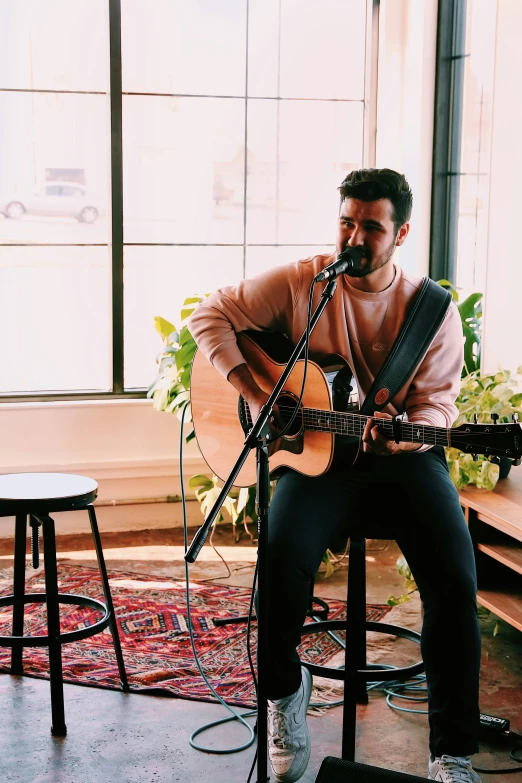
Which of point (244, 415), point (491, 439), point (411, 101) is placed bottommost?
point (244, 415)

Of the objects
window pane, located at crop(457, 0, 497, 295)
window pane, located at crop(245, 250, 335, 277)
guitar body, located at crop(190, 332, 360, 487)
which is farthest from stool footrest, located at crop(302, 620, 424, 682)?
window pane, located at crop(245, 250, 335, 277)

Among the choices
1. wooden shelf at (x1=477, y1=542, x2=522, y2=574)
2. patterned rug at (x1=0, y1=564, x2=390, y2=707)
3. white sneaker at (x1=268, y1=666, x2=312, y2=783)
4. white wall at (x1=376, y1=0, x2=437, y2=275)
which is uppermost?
white wall at (x1=376, y1=0, x2=437, y2=275)

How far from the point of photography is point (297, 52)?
14.2 feet

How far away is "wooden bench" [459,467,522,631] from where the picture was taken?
8.94ft

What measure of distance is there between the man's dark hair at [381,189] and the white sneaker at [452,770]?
122cm

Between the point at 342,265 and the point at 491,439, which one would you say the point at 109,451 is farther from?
the point at 491,439

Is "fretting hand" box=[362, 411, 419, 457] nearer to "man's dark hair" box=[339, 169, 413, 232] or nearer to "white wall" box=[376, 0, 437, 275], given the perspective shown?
"man's dark hair" box=[339, 169, 413, 232]

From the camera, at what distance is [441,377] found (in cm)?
236

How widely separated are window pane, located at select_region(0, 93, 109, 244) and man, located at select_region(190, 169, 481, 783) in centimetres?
182

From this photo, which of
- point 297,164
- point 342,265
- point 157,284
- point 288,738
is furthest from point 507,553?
point 297,164

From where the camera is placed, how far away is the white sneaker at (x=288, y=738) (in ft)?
7.07

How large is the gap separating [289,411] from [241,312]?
32 cm

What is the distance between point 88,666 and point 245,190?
2.36 m

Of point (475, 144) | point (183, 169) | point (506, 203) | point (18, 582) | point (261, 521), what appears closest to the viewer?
point (261, 521)
